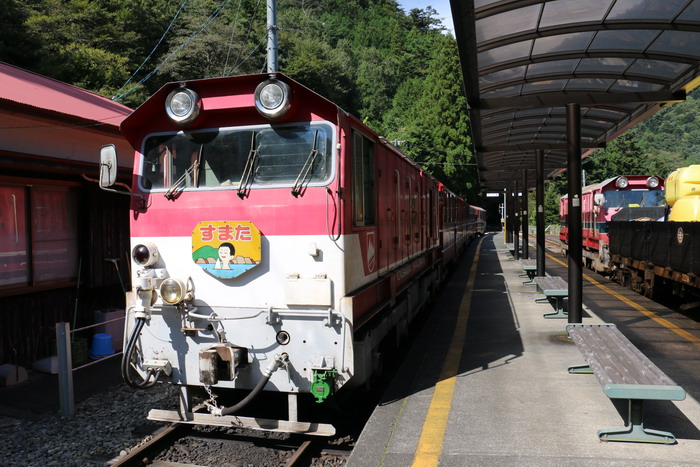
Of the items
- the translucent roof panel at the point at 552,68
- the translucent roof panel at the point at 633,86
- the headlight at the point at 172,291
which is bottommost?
the headlight at the point at 172,291

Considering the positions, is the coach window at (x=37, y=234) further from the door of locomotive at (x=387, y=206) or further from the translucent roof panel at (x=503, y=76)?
the translucent roof panel at (x=503, y=76)

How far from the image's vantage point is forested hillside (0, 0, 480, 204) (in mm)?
30531

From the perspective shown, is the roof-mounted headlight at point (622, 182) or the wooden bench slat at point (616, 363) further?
the roof-mounted headlight at point (622, 182)

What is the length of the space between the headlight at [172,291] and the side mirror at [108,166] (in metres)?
1.05

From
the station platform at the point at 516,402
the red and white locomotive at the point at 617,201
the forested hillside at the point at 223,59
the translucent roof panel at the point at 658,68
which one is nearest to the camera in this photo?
the station platform at the point at 516,402

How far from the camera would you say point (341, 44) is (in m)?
90.6

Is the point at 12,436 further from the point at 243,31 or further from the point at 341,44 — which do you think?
the point at 341,44

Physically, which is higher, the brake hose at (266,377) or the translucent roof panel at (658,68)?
the translucent roof panel at (658,68)

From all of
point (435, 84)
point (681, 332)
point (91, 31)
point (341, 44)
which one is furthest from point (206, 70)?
point (341, 44)

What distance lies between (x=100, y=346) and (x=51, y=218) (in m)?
2.10

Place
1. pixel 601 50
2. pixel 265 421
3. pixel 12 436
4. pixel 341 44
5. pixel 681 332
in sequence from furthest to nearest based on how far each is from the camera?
pixel 341 44, pixel 681 332, pixel 601 50, pixel 12 436, pixel 265 421

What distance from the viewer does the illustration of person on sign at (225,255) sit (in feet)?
16.8

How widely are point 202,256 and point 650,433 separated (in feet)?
13.8

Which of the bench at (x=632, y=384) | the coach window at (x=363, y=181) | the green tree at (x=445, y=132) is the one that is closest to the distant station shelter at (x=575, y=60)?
the coach window at (x=363, y=181)
